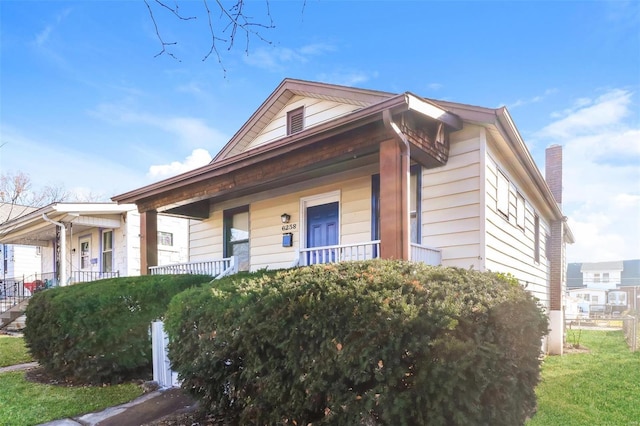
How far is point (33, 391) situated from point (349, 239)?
17.9 ft

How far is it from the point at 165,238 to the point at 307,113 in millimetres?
9196

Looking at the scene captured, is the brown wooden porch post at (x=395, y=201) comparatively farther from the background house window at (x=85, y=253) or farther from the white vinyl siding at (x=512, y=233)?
the background house window at (x=85, y=253)

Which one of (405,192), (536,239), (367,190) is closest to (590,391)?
(405,192)

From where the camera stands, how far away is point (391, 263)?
3916mm

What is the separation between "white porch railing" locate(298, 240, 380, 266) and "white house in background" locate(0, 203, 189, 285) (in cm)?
791

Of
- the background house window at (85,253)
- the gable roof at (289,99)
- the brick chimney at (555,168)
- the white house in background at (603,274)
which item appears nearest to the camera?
the gable roof at (289,99)

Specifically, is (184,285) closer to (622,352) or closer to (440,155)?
(440,155)

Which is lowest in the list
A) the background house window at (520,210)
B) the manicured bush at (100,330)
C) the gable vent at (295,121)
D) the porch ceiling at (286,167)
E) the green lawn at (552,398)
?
the green lawn at (552,398)

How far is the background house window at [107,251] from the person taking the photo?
611 inches

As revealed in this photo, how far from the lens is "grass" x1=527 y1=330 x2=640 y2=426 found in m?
4.63

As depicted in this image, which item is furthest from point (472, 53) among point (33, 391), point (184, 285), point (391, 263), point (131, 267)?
point (131, 267)

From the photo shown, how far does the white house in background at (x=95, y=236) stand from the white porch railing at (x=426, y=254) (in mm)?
9947

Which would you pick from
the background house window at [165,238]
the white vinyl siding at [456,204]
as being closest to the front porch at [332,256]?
the white vinyl siding at [456,204]

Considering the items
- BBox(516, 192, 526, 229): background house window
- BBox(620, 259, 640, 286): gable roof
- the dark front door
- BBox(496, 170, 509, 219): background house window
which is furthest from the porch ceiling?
BBox(620, 259, 640, 286): gable roof
